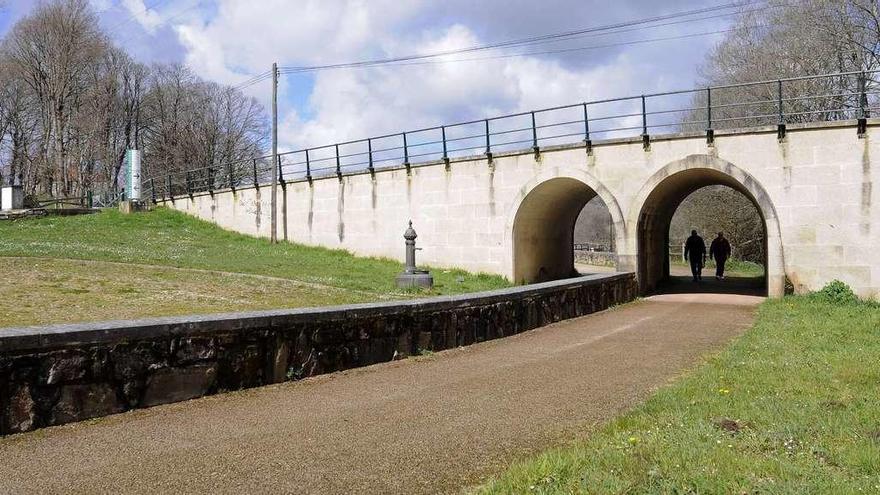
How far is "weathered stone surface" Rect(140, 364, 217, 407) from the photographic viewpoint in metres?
5.16

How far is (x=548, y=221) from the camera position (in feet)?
72.2

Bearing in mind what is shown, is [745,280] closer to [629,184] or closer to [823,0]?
[629,184]

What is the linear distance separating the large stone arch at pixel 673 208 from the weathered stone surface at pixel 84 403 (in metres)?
14.3

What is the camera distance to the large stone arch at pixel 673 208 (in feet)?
50.5

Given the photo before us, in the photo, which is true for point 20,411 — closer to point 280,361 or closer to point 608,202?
point 280,361

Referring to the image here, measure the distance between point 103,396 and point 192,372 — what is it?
73cm

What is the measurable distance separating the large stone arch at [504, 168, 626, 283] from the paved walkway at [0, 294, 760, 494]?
11.2 metres

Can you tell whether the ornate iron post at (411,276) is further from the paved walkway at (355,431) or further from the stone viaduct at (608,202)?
the paved walkway at (355,431)

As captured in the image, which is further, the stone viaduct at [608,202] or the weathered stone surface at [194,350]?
the stone viaduct at [608,202]

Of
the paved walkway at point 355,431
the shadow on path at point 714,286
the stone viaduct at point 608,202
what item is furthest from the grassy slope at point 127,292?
the shadow on path at point 714,286

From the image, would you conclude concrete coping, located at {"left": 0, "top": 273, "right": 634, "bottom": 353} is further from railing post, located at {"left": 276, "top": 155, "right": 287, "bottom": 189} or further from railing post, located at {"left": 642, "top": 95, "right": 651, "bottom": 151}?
railing post, located at {"left": 276, "top": 155, "right": 287, "bottom": 189}

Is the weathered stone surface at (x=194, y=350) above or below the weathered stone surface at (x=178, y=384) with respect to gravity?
above

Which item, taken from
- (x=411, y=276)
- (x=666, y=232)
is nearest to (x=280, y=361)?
(x=411, y=276)

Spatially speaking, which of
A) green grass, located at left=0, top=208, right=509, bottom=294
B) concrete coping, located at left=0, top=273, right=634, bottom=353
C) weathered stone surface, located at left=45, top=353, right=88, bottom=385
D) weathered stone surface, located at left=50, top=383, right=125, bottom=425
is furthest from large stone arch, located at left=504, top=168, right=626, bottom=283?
weathered stone surface, located at left=45, top=353, right=88, bottom=385
